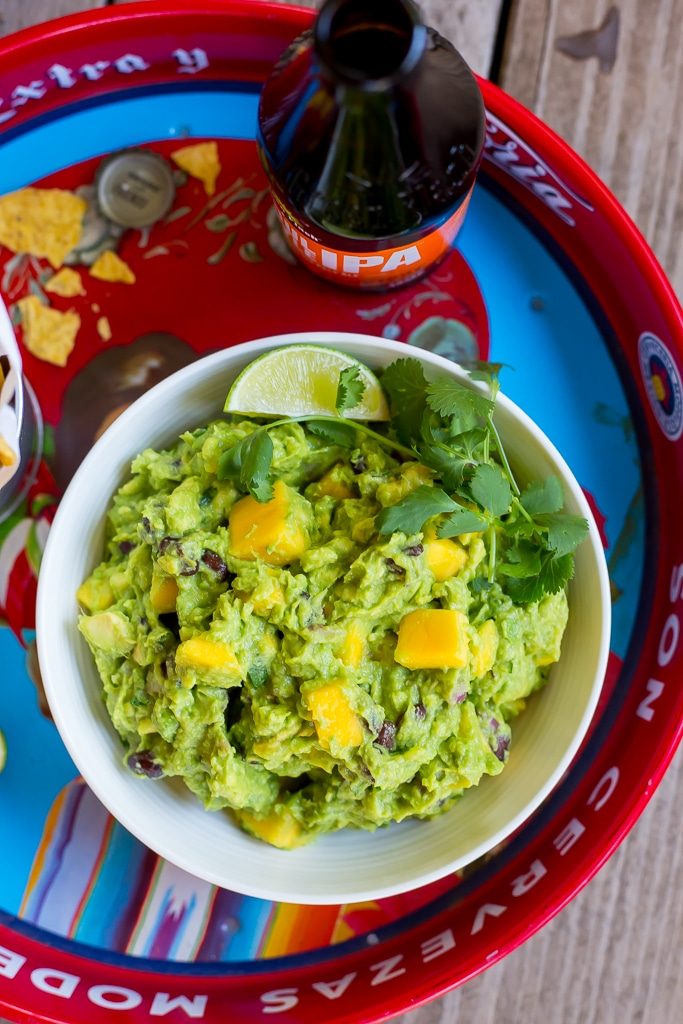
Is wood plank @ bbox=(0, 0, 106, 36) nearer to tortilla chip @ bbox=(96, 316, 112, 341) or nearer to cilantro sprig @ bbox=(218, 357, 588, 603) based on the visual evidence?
tortilla chip @ bbox=(96, 316, 112, 341)

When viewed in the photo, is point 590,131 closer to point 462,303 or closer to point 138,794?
point 462,303

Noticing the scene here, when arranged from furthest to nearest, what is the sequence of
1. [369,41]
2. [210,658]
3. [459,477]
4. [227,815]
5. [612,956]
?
1. [612,956]
2. [227,815]
3. [459,477]
4. [210,658]
5. [369,41]

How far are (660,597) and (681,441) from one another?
1.17 feet

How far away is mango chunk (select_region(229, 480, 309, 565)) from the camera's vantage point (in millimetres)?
1682

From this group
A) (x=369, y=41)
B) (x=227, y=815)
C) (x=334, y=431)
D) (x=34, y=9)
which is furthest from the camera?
(x=34, y=9)

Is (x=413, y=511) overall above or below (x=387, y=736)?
above

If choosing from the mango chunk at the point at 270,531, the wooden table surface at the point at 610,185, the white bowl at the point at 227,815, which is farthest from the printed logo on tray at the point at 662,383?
the mango chunk at the point at 270,531

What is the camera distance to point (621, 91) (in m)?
2.31

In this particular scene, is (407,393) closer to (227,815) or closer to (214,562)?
(214,562)

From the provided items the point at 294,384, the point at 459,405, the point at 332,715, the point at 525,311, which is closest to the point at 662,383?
the point at 525,311

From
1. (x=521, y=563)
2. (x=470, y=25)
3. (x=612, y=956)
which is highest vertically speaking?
(x=470, y=25)

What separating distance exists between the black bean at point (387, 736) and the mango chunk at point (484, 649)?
18 centimetres

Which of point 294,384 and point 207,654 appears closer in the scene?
point 207,654

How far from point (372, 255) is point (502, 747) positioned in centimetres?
98
